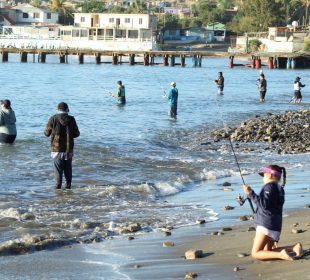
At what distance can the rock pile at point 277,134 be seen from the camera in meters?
21.6

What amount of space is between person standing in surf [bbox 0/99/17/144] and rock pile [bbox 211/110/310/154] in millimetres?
6028

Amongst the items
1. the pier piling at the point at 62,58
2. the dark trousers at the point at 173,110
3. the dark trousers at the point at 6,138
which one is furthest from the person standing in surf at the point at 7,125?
the pier piling at the point at 62,58

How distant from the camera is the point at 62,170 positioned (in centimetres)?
1421

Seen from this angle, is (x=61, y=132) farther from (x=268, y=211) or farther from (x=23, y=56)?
(x=23, y=56)

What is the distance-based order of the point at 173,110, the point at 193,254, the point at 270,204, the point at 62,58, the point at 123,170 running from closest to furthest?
the point at 270,204 → the point at 193,254 → the point at 123,170 → the point at 173,110 → the point at 62,58

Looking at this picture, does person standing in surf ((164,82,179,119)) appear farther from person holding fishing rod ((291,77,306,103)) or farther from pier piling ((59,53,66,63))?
pier piling ((59,53,66,63))

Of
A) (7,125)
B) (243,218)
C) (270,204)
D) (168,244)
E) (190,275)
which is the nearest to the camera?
(190,275)

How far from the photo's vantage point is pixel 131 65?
301ft

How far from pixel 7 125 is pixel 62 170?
646cm

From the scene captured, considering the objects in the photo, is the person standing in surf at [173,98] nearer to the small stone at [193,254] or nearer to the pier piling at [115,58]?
the small stone at [193,254]

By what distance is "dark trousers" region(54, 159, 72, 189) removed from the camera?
14016 millimetres

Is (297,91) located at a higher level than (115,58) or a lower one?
higher

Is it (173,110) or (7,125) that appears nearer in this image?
(7,125)

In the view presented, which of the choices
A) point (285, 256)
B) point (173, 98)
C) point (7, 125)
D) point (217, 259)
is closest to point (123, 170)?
point (7, 125)
